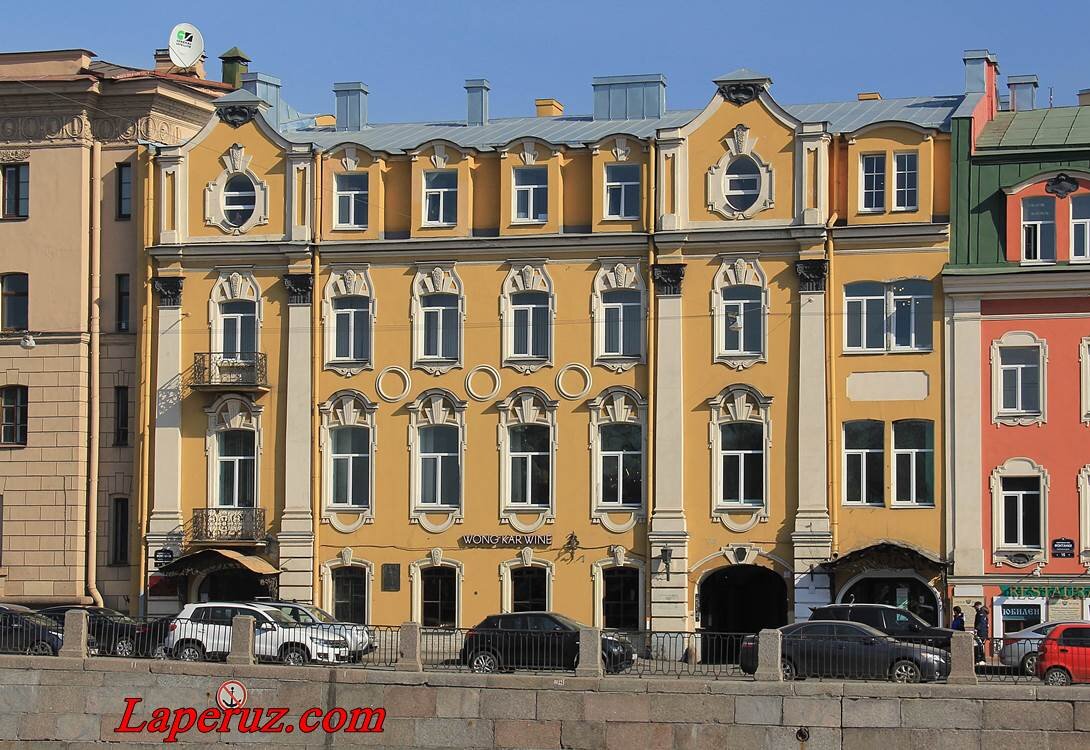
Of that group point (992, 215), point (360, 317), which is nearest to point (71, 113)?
point (360, 317)

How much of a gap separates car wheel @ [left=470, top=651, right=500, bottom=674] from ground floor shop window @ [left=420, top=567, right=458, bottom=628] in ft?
37.3

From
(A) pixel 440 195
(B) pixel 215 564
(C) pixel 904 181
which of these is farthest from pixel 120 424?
(C) pixel 904 181

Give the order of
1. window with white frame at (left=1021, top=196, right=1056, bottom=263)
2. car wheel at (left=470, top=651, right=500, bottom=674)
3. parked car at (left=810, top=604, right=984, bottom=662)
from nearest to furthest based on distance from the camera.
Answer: car wheel at (left=470, top=651, right=500, bottom=674), parked car at (left=810, top=604, right=984, bottom=662), window with white frame at (left=1021, top=196, right=1056, bottom=263)

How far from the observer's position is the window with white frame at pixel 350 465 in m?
50.3

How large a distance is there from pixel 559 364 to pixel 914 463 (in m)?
8.04

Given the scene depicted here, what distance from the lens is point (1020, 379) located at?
47.1 metres

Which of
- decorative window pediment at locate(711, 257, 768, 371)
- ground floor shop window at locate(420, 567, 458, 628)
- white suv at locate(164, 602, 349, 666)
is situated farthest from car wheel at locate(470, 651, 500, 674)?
decorative window pediment at locate(711, 257, 768, 371)

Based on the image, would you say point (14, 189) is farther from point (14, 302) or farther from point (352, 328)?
point (352, 328)

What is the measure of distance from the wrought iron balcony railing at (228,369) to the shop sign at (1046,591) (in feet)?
55.7

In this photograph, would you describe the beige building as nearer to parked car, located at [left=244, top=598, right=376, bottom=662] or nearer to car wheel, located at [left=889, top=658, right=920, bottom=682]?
parked car, located at [left=244, top=598, right=376, bottom=662]

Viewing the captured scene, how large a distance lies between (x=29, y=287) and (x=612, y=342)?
13809mm

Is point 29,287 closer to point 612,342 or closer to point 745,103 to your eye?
point 612,342

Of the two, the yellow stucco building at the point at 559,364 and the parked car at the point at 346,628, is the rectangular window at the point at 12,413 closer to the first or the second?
the yellow stucco building at the point at 559,364

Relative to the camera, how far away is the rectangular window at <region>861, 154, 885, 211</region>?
47.9 meters
